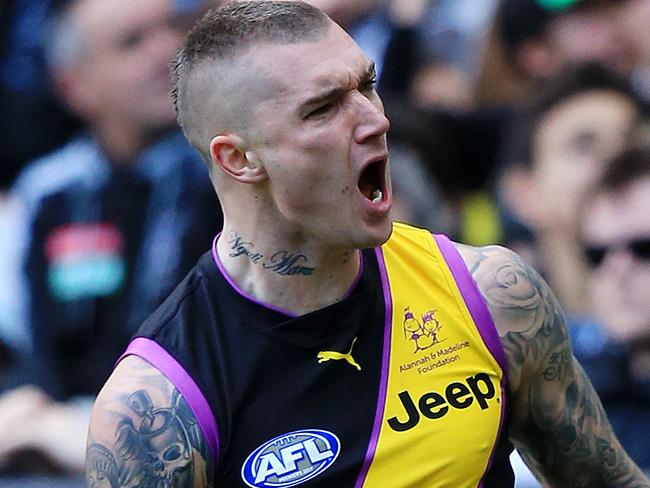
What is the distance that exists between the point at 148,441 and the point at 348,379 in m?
0.44

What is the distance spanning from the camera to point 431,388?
2.88 meters

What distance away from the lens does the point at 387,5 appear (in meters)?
6.18

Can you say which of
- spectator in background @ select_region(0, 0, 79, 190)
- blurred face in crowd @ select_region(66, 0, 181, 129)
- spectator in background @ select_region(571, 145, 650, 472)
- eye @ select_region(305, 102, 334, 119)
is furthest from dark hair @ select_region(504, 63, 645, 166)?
eye @ select_region(305, 102, 334, 119)

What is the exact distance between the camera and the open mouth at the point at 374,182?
281 cm

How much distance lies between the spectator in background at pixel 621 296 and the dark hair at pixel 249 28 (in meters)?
3.21

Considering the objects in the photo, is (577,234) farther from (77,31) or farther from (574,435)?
(574,435)

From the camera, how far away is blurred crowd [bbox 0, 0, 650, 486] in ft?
19.1

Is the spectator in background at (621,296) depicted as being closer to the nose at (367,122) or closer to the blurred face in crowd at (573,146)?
the blurred face in crowd at (573,146)

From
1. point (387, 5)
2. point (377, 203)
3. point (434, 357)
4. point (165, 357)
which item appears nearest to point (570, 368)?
point (434, 357)

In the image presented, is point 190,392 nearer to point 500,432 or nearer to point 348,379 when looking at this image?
point 348,379

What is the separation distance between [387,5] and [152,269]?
162 centimetres


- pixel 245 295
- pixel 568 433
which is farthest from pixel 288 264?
pixel 568 433

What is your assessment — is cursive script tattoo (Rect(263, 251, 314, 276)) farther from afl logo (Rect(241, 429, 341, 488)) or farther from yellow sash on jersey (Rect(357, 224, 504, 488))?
afl logo (Rect(241, 429, 341, 488))

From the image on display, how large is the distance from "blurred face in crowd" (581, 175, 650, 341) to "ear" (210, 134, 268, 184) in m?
3.25
